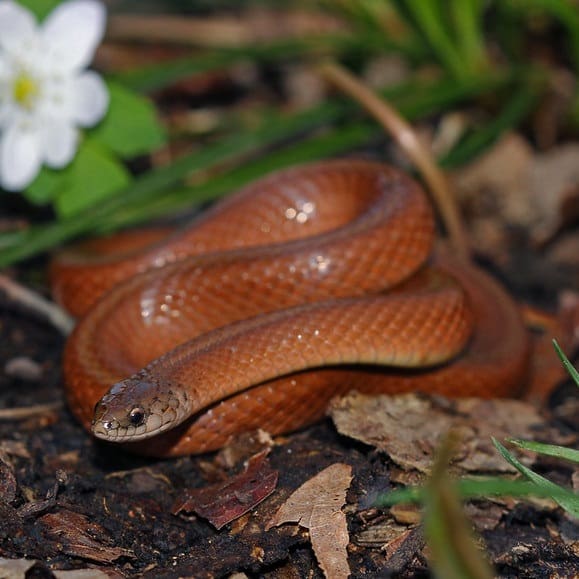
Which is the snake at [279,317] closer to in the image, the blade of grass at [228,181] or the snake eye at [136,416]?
the snake eye at [136,416]

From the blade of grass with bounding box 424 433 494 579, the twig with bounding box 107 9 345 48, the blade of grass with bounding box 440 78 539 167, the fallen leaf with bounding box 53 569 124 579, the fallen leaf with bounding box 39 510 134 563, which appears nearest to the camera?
the blade of grass with bounding box 424 433 494 579

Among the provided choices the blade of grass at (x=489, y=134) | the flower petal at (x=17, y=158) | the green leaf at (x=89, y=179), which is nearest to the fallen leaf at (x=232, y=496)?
the green leaf at (x=89, y=179)

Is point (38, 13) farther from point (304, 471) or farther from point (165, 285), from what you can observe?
point (304, 471)

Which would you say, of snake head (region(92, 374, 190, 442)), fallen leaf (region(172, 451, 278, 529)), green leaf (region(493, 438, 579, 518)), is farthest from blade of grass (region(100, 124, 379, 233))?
green leaf (region(493, 438, 579, 518))

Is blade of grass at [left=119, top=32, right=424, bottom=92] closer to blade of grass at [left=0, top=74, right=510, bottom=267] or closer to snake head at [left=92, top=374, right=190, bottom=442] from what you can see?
blade of grass at [left=0, top=74, right=510, bottom=267]

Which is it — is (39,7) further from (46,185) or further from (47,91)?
(46,185)
